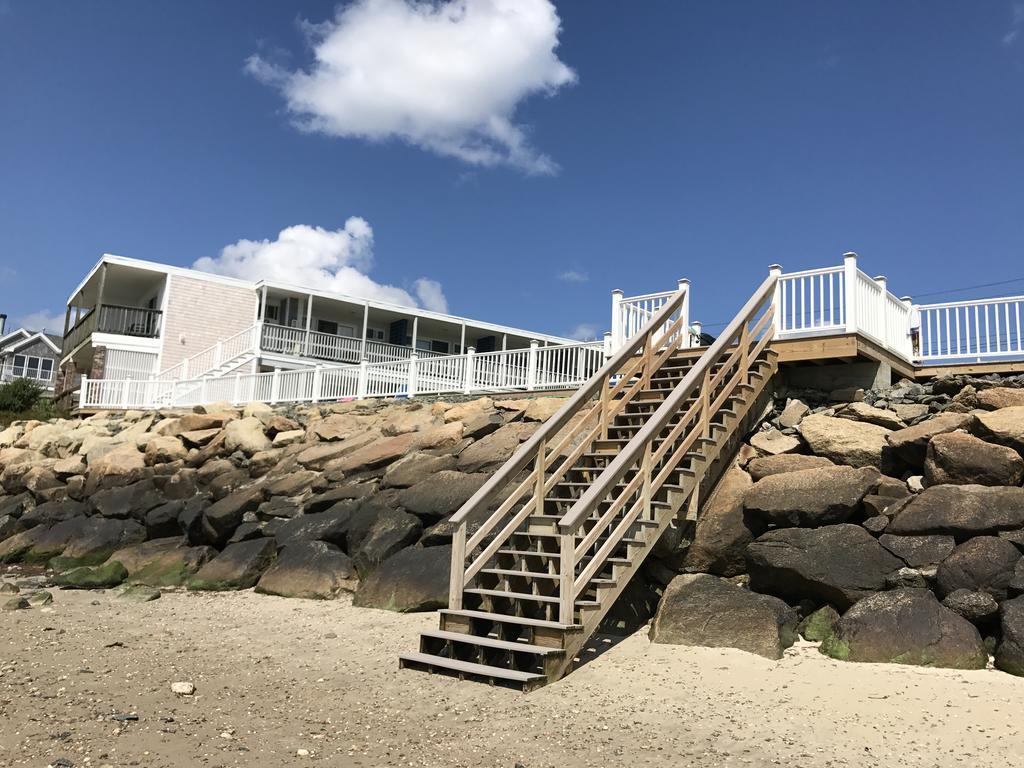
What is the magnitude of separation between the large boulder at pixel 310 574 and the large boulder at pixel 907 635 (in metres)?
6.01

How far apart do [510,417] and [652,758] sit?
887 centimetres

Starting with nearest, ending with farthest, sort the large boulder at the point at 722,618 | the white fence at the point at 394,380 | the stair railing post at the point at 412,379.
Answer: the large boulder at the point at 722,618, the white fence at the point at 394,380, the stair railing post at the point at 412,379

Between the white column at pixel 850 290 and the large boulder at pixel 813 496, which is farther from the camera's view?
the white column at pixel 850 290

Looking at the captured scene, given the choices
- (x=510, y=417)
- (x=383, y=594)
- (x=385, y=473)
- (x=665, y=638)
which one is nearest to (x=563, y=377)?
(x=510, y=417)

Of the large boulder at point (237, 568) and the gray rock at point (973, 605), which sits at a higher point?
the gray rock at point (973, 605)

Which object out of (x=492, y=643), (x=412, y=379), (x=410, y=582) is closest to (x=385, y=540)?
(x=410, y=582)

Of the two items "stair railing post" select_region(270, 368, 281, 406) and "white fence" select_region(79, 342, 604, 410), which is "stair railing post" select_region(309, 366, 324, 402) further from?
"stair railing post" select_region(270, 368, 281, 406)

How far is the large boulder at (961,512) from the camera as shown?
765cm

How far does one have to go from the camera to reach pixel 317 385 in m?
19.7

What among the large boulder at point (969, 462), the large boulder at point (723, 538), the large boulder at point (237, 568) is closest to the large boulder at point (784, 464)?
the large boulder at point (723, 538)

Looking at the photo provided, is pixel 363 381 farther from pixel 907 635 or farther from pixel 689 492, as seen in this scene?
pixel 907 635

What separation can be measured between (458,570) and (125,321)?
26442 mm

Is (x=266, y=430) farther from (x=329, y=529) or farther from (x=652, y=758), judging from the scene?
(x=652, y=758)

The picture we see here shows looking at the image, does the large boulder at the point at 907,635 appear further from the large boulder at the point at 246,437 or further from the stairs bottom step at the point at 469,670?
the large boulder at the point at 246,437
